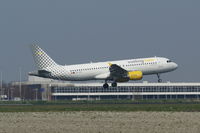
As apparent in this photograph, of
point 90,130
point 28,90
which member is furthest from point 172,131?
point 28,90

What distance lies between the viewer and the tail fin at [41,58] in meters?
100

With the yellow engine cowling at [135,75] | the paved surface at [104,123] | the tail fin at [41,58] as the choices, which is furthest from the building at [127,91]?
the paved surface at [104,123]

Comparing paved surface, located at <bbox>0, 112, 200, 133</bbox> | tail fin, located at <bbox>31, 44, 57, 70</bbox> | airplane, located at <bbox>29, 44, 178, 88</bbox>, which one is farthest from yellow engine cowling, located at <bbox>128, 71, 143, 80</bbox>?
paved surface, located at <bbox>0, 112, 200, 133</bbox>

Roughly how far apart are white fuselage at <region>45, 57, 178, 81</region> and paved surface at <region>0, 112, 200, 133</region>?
3434cm

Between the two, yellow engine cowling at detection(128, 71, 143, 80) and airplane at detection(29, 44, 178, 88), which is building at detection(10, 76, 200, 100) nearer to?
airplane at detection(29, 44, 178, 88)

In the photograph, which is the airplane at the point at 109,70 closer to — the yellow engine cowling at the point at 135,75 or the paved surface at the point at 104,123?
the yellow engine cowling at the point at 135,75

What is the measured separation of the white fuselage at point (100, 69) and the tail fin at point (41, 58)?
1.30 meters

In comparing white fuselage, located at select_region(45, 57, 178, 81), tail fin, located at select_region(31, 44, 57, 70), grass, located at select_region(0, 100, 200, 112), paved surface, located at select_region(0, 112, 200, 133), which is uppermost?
tail fin, located at select_region(31, 44, 57, 70)

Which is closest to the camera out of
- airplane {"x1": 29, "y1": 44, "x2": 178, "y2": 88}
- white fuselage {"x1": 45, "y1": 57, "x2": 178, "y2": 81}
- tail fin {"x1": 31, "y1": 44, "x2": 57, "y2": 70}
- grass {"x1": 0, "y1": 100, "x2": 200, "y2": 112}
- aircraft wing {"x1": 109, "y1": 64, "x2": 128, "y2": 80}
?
grass {"x1": 0, "y1": 100, "x2": 200, "y2": 112}

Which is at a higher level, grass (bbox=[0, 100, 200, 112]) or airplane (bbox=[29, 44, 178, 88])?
airplane (bbox=[29, 44, 178, 88])

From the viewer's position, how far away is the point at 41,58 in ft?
331

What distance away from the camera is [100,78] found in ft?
324

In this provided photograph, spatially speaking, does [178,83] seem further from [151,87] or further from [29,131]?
[29,131]

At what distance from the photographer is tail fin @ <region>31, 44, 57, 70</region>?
10031 cm
